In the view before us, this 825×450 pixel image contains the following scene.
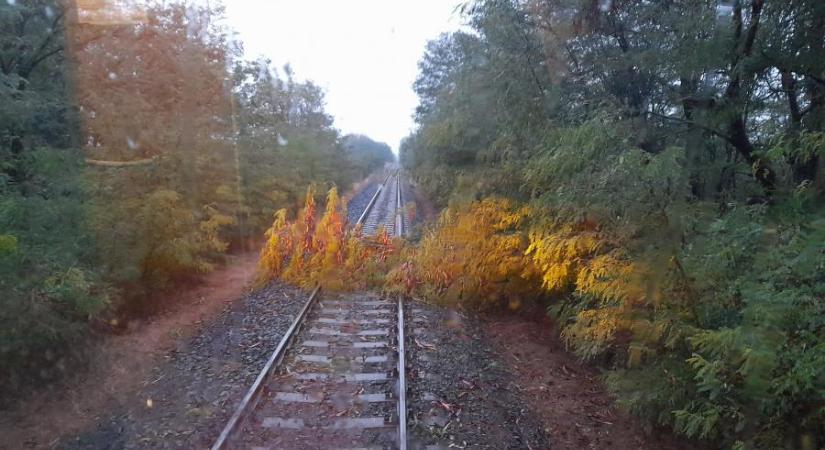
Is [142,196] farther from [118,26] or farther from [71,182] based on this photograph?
[118,26]

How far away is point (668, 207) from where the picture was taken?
5.64 metres

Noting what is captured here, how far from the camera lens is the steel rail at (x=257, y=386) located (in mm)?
5293

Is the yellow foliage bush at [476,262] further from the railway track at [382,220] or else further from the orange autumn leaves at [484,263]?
the railway track at [382,220]

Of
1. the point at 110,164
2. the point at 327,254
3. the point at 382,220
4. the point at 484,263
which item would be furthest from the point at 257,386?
the point at 382,220

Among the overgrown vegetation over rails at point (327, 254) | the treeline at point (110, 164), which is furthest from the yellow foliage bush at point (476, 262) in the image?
the treeline at point (110, 164)

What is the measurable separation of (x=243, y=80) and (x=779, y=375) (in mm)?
15954

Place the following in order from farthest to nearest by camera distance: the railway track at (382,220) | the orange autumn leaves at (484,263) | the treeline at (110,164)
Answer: the railway track at (382,220)
the treeline at (110,164)
the orange autumn leaves at (484,263)

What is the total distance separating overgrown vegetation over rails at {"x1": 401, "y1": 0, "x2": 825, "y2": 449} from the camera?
4359 millimetres

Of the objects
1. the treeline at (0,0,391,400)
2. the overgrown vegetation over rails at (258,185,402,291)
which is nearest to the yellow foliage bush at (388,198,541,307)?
the overgrown vegetation over rails at (258,185,402,291)

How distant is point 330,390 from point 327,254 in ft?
19.7

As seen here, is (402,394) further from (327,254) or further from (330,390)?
(327,254)

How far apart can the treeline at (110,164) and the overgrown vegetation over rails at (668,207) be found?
540cm

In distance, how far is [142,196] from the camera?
10117mm

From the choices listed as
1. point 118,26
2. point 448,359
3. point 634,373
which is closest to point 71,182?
point 118,26
